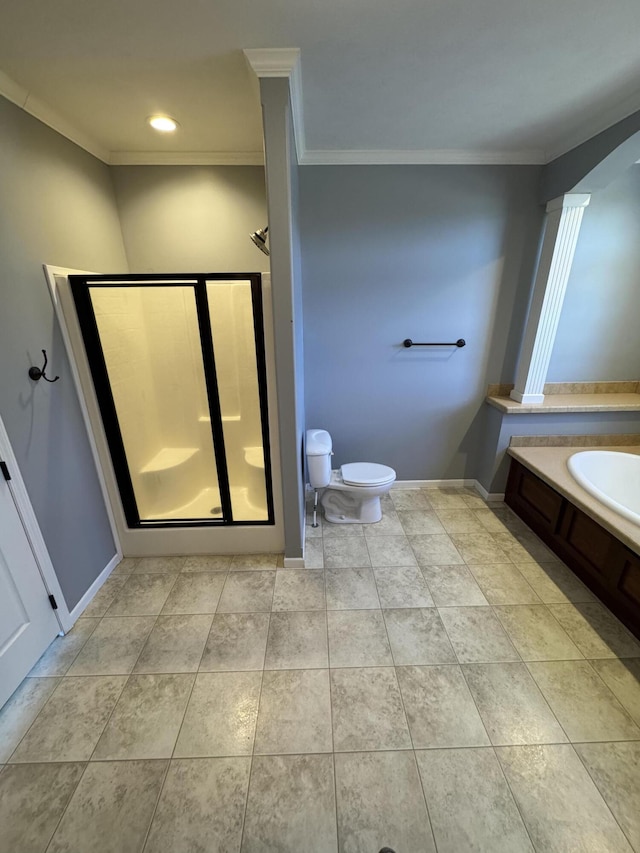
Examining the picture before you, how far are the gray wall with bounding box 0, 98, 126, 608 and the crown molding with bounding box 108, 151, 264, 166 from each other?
0.66 ft

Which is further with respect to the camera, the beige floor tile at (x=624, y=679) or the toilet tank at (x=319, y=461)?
the toilet tank at (x=319, y=461)

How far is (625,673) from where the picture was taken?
1.38 meters

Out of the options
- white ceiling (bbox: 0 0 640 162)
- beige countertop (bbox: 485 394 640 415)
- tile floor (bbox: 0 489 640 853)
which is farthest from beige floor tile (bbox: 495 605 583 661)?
white ceiling (bbox: 0 0 640 162)

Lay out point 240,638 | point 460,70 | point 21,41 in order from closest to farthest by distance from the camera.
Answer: point 21,41 < point 460,70 < point 240,638

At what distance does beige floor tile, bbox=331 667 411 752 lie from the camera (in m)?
1.17

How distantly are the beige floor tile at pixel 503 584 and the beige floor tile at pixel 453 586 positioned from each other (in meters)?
0.05

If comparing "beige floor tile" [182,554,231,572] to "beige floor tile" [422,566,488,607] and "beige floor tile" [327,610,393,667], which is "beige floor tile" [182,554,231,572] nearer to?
"beige floor tile" [327,610,393,667]

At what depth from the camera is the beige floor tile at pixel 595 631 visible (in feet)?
4.85

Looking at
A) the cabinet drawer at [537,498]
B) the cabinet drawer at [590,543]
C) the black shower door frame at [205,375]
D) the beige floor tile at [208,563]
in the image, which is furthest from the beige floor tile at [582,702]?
the beige floor tile at [208,563]

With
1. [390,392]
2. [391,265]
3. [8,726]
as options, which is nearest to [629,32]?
[391,265]

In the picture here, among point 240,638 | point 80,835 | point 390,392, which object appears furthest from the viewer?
point 390,392

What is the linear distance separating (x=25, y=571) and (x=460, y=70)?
2800mm

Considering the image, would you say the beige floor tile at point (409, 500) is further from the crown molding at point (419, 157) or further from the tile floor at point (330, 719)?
the crown molding at point (419, 157)

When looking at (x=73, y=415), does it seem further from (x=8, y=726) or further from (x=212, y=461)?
(x=8, y=726)
